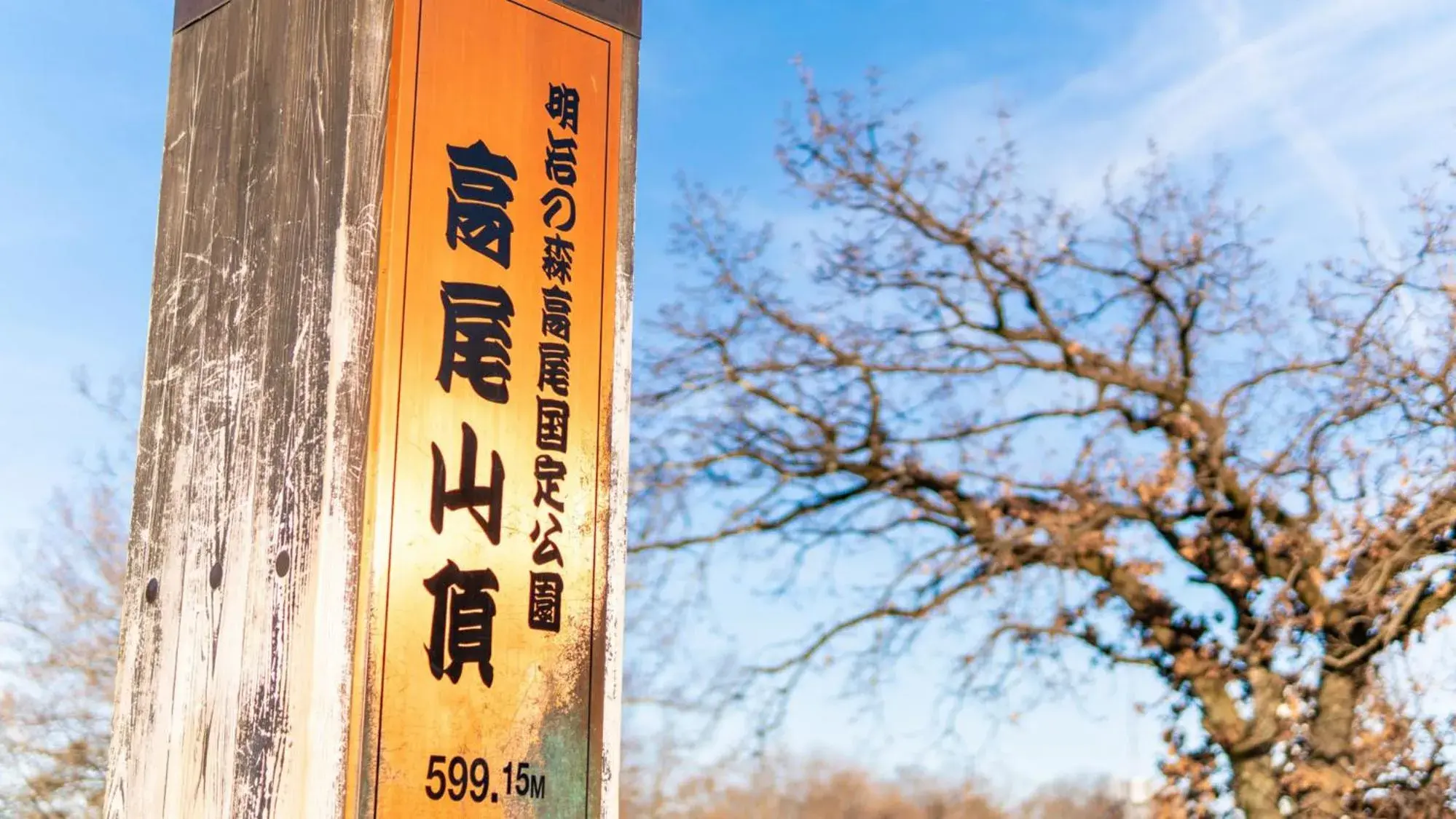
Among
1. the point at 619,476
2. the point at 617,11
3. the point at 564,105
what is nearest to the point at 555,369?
the point at 619,476

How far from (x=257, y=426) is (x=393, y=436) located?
1.01ft

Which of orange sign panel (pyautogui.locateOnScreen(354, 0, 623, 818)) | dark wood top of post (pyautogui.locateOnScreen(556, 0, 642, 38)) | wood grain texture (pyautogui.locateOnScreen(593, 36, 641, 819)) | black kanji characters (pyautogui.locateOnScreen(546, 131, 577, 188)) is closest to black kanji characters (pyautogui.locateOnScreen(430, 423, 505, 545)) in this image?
orange sign panel (pyautogui.locateOnScreen(354, 0, 623, 818))

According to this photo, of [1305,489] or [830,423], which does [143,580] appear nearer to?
[830,423]

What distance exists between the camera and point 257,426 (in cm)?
221

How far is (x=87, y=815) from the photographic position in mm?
6691

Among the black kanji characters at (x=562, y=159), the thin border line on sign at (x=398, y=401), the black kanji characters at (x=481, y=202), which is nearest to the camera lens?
the thin border line on sign at (x=398, y=401)

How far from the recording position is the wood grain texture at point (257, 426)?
202cm

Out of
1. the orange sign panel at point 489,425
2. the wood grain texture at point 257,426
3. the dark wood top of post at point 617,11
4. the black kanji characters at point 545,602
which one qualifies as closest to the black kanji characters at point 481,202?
the orange sign panel at point 489,425

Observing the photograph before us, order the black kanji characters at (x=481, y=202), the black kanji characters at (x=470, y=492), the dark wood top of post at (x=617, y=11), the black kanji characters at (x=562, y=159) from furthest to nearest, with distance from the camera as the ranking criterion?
the dark wood top of post at (x=617, y=11), the black kanji characters at (x=562, y=159), the black kanji characters at (x=481, y=202), the black kanji characters at (x=470, y=492)

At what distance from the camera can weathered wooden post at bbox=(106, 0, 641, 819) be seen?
6.60 ft

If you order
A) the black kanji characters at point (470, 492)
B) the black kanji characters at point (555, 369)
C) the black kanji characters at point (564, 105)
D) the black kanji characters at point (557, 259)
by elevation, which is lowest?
the black kanji characters at point (470, 492)

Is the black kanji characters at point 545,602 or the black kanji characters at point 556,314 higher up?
the black kanji characters at point 556,314

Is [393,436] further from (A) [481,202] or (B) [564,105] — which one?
(B) [564,105]

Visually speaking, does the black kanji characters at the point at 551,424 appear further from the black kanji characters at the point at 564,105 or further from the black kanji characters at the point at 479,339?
the black kanji characters at the point at 564,105
